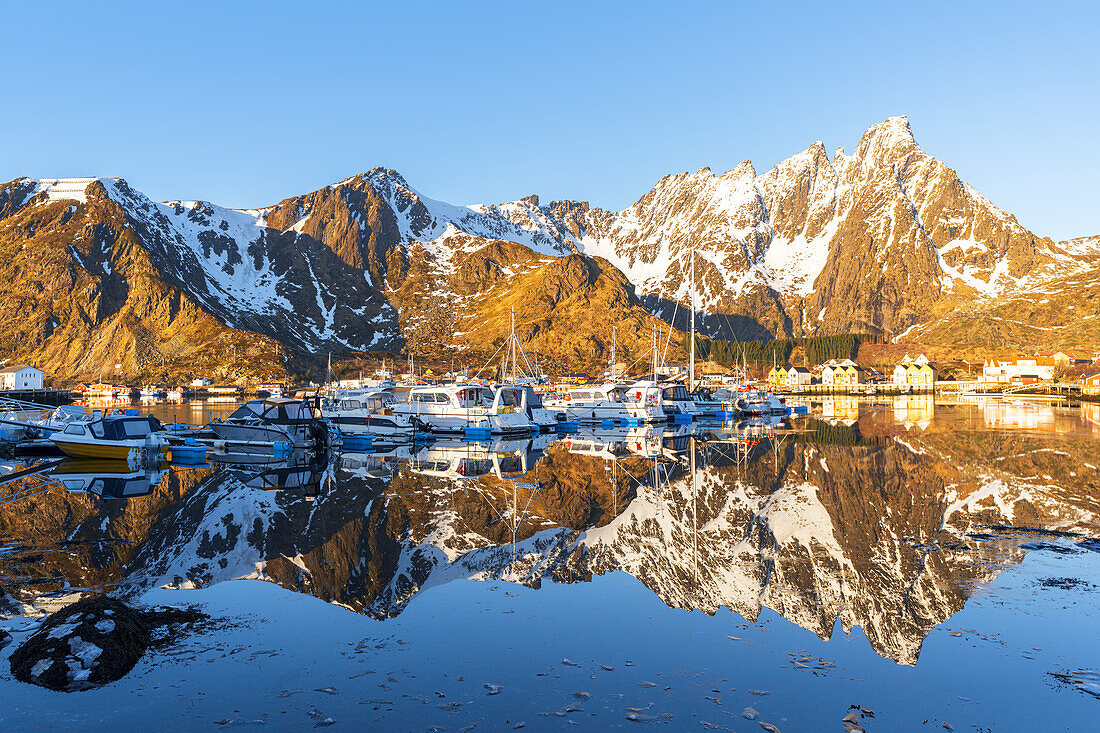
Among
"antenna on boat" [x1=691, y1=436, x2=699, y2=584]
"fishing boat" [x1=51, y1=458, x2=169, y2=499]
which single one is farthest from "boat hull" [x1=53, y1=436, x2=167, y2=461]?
"antenna on boat" [x1=691, y1=436, x2=699, y2=584]

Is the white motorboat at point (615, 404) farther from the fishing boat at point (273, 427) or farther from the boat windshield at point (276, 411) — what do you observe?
the fishing boat at point (273, 427)

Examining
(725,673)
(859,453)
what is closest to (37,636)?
(725,673)

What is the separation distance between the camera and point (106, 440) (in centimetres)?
4219

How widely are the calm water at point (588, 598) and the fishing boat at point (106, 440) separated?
31.7ft

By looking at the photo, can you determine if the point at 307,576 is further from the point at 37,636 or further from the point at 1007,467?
the point at 1007,467

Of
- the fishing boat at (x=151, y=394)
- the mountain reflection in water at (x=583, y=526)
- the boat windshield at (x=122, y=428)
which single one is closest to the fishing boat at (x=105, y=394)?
the fishing boat at (x=151, y=394)

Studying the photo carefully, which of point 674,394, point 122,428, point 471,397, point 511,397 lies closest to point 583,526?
point 122,428

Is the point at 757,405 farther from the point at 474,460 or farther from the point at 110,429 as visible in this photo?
the point at 110,429

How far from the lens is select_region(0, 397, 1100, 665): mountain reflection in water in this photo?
15828mm

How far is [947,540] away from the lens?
19.9 metres

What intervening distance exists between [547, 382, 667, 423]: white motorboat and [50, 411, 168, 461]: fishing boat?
1707 inches

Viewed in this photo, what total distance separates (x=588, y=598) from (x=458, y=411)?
4552 centimetres

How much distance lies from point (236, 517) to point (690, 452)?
2932cm

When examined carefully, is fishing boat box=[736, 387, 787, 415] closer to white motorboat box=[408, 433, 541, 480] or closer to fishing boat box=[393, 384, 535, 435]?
fishing boat box=[393, 384, 535, 435]
